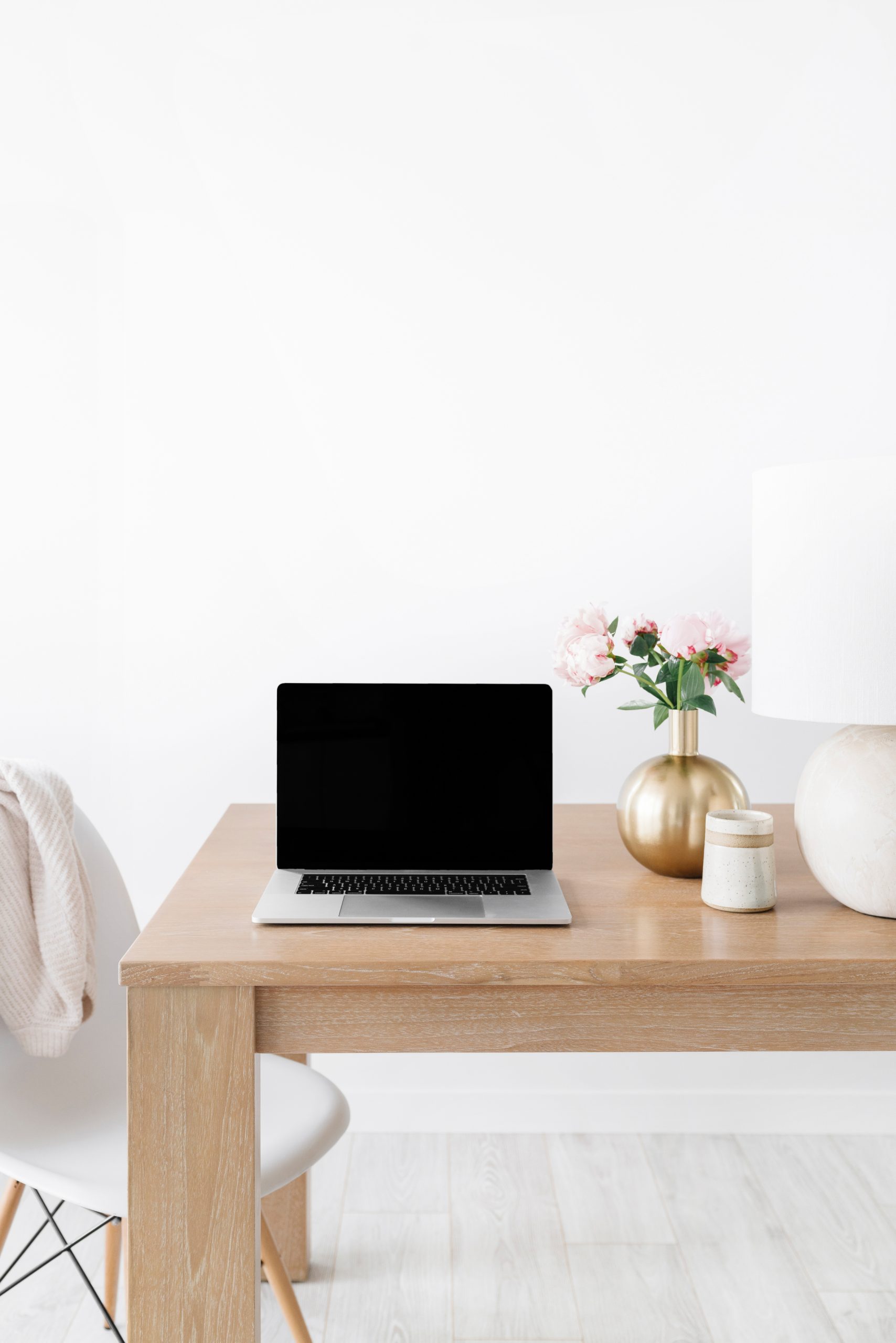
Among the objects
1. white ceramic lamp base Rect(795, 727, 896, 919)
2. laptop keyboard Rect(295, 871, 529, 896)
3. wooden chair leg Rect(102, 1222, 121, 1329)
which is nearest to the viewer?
white ceramic lamp base Rect(795, 727, 896, 919)

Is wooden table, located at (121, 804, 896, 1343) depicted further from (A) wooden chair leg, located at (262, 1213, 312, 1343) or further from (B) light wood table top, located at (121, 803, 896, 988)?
(A) wooden chair leg, located at (262, 1213, 312, 1343)

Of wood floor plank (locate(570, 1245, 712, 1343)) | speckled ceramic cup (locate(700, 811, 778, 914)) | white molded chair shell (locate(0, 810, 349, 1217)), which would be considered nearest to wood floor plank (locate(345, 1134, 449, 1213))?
wood floor plank (locate(570, 1245, 712, 1343))

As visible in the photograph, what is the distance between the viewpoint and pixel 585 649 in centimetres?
137

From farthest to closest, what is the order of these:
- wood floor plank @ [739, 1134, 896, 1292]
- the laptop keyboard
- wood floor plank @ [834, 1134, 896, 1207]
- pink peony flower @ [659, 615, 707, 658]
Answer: wood floor plank @ [834, 1134, 896, 1207] → wood floor plank @ [739, 1134, 896, 1292] → pink peony flower @ [659, 615, 707, 658] → the laptop keyboard

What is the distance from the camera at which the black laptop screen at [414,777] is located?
1.35 m

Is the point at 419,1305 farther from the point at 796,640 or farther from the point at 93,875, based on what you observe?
the point at 796,640

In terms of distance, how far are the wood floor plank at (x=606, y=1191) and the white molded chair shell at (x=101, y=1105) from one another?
0.70m

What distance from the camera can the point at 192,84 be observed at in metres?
2.01

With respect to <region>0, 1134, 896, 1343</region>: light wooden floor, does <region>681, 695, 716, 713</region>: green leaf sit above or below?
above

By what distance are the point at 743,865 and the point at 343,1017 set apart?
49 centimetres

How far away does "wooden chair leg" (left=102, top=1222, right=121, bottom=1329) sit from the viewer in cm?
147

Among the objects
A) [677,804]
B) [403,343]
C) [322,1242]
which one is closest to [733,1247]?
[322,1242]

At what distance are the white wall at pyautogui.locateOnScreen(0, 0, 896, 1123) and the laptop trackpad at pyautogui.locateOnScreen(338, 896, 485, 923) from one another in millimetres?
897

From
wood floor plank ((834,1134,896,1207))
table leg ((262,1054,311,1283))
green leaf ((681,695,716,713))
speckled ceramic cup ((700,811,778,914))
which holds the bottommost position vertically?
wood floor plank ((834,1134,896,1207))
